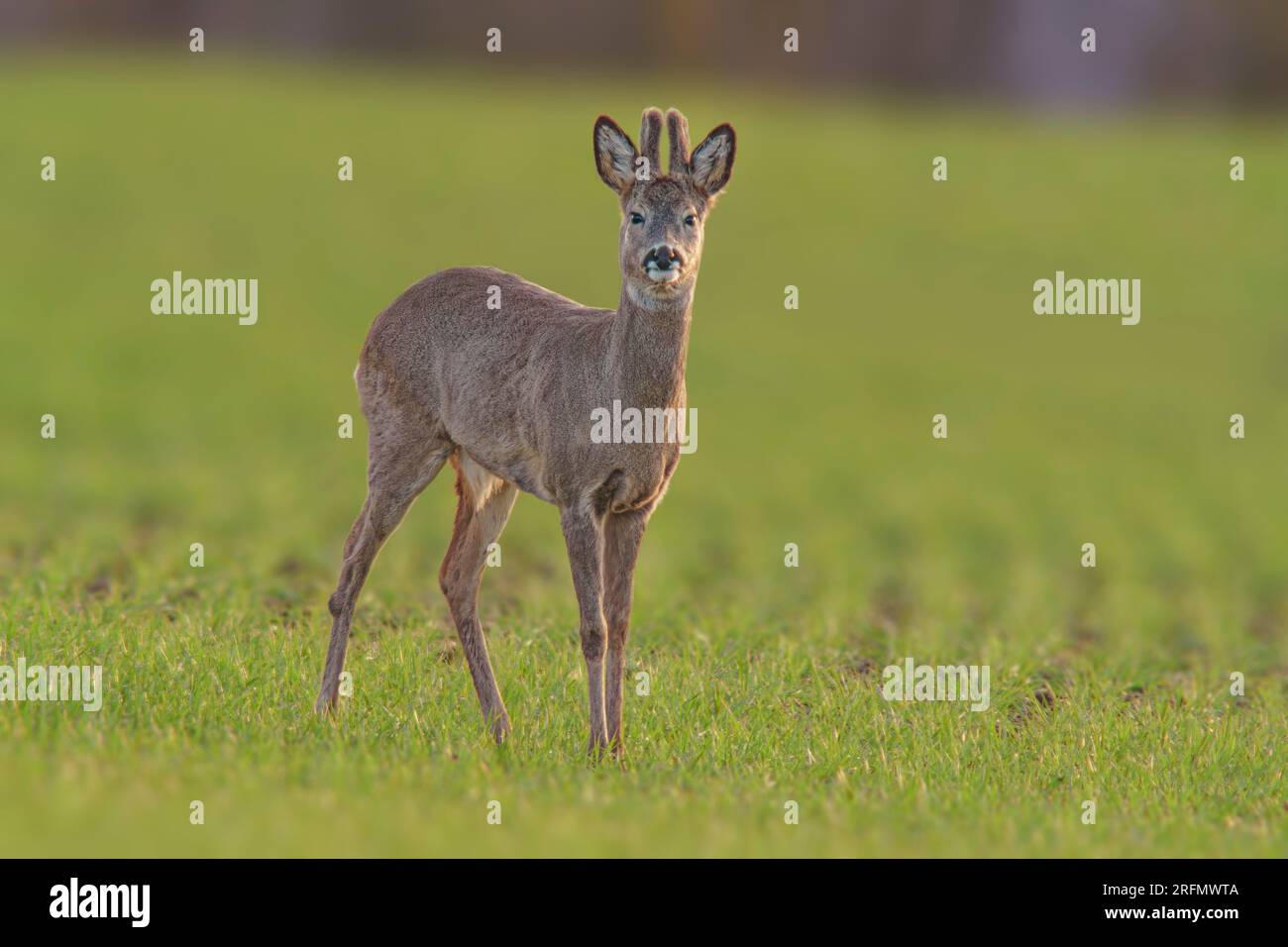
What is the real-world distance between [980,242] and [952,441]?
13310 millimetres

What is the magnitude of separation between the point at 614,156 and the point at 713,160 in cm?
51

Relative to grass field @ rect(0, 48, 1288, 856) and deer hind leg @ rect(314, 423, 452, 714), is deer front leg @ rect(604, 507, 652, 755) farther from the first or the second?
deer hind leg @ rect(314, 423, 452, 714)

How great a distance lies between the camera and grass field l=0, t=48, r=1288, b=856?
316 inches

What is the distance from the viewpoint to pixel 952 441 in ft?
87.6

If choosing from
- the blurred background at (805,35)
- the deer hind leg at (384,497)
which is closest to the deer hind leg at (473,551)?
the deer hind leg at (384,497)

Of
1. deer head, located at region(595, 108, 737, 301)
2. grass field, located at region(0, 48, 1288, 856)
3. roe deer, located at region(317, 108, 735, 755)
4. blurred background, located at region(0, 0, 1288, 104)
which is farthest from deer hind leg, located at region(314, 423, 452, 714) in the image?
blurred background, located at region(0, 0, 1288, 104)

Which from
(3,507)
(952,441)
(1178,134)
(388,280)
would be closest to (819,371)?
(952,441)

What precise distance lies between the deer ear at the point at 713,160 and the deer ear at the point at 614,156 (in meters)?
0.32

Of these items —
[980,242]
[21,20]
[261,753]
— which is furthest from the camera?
[21,20]

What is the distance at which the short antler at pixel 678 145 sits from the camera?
847 cm

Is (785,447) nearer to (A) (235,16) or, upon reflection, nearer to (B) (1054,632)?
(B) (1054,632)

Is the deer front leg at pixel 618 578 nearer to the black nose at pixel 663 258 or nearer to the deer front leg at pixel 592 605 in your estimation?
the deer front leg at pixel 592 605

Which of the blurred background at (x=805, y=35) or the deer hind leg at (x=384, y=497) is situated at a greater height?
the blurred background at (x=805, y=35)

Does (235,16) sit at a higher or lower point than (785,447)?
higher
